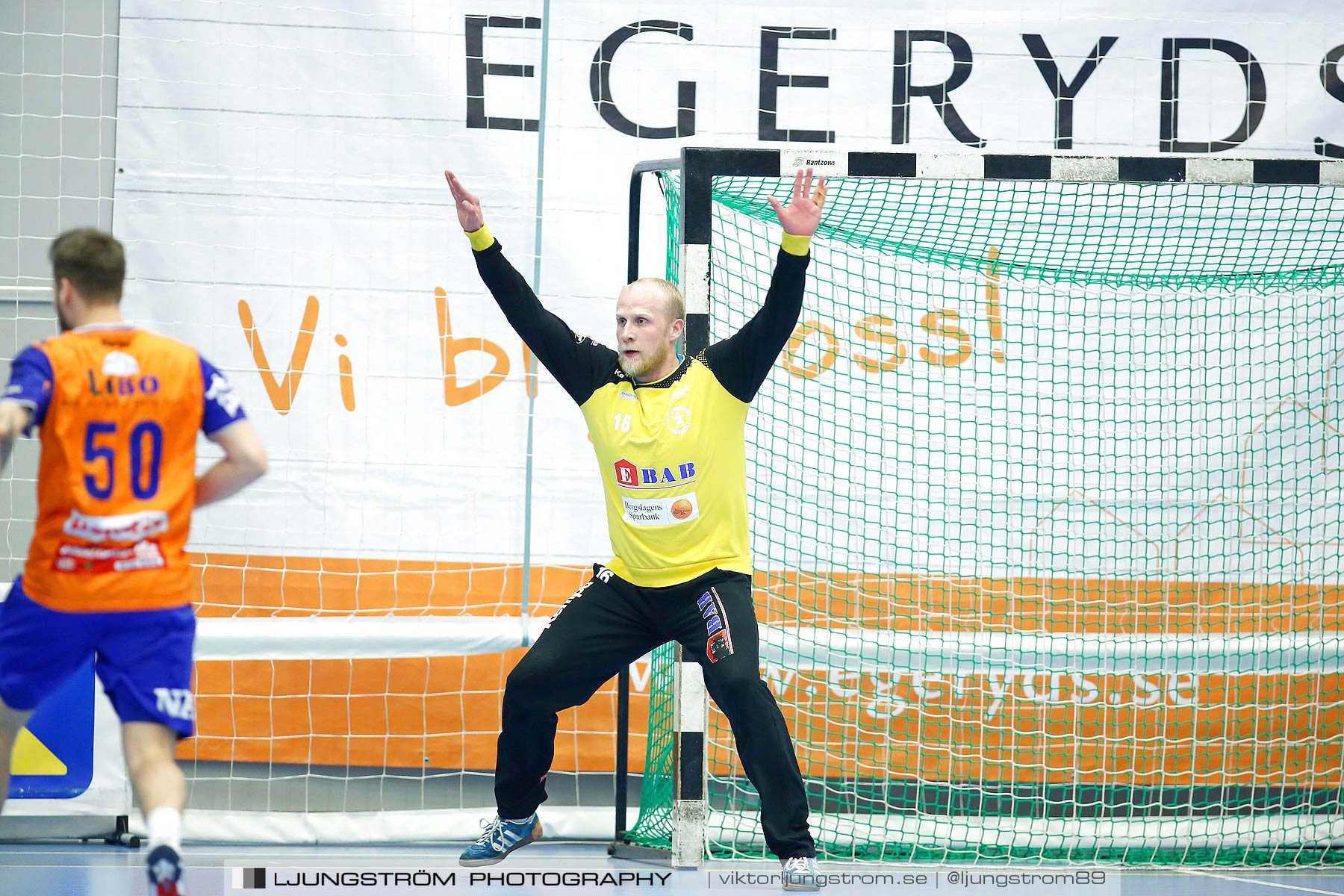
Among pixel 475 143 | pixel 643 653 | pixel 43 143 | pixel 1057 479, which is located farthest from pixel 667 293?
pixel 43 143

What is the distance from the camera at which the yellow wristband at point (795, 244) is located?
139 inches

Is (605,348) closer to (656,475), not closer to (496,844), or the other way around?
(656,475)

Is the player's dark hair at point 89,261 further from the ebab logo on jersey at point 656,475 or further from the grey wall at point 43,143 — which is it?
the grey wall at point 43,143

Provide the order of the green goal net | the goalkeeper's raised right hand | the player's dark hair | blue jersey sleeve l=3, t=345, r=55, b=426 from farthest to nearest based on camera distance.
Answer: the green goal net → the goalkeeper's raised right hand → the player's dark hair → blue jersey sleeve l=3, t=345, r=55, b=426

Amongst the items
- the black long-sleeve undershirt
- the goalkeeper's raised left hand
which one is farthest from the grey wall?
the goalkeeper's raised left hand

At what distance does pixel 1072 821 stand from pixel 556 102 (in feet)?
12.6

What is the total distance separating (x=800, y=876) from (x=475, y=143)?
3409 mm


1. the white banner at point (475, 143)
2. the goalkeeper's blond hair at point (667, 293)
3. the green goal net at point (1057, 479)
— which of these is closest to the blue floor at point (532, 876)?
the green goal net at point (1057, 479)

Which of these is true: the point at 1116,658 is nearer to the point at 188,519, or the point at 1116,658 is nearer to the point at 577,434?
the point at 577,434

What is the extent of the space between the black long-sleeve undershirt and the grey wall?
98.0 inches

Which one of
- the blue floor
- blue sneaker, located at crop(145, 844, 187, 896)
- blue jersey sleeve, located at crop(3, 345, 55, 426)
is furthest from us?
the blue floor

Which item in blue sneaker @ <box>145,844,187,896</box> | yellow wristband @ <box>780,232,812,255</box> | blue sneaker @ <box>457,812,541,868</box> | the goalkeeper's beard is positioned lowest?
blue sneaker @ <box>457,812,541,868</box>

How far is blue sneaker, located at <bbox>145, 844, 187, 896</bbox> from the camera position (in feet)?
7.94

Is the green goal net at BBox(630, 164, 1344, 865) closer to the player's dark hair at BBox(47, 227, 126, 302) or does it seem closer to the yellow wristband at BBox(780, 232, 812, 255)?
the yellow wristband at BBox(780, 232, 812, 255)
